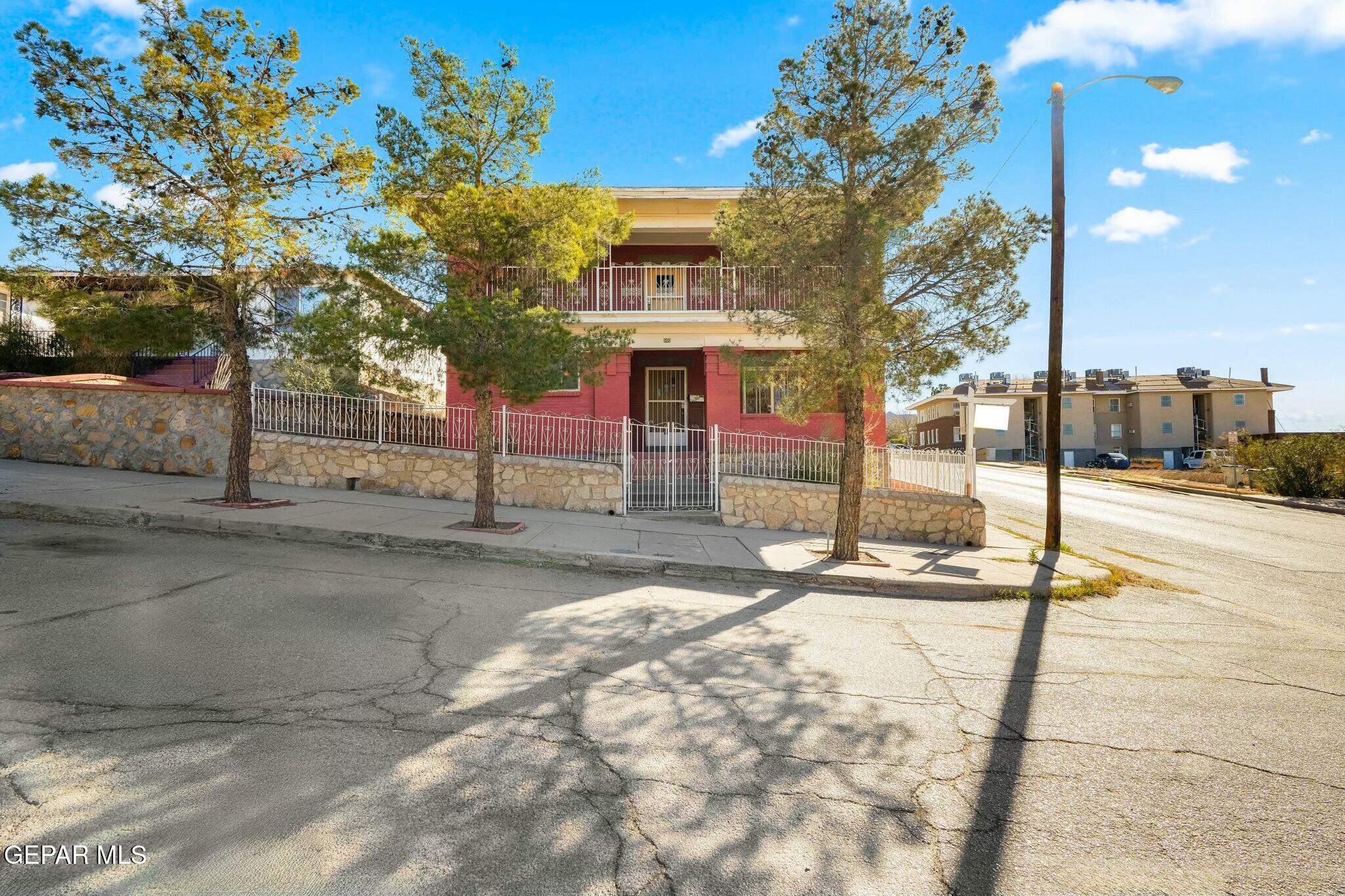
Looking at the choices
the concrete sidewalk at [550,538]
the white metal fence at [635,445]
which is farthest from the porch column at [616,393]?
the concrete sidewalk at [550,538]

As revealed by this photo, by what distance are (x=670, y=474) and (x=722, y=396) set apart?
417cm

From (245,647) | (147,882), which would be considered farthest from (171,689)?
(147,882)

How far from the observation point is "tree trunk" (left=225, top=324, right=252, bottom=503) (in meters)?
9.81

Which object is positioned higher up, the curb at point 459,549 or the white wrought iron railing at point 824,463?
the white wrought iron railing at point 824,463

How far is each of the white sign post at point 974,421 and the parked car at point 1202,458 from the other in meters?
23.7

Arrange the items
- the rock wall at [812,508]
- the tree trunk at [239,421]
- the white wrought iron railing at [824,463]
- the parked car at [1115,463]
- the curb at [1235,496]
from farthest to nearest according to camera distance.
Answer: the parked car at [1115,463]
the curb at [1235,496]
the white wrought iron railing at [824,463]
the rock wall at [812,508]
the tree trunk at [239,421]

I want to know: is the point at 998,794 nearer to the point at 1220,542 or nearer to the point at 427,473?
the point at 427,473

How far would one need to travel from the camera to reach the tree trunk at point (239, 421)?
9812mm

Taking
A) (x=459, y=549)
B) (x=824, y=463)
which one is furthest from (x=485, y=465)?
(x=824, y=463)

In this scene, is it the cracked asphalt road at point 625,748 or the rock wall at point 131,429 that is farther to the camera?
the rock wall at point 131,429

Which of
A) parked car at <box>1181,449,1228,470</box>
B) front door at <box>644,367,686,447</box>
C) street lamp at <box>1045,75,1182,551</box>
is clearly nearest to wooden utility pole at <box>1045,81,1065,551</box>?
street lamp at <box>1045,75,1182,551</box>

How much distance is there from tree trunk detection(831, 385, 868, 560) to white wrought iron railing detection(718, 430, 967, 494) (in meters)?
2.61

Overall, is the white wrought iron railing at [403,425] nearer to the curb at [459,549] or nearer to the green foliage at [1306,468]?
the curb at [459,549]

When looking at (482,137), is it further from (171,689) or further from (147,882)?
(147,882)
